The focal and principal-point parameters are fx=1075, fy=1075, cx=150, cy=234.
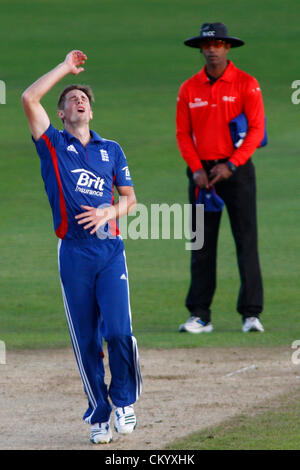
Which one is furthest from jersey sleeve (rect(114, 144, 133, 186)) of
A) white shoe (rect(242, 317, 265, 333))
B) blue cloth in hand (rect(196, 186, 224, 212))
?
white shoe (rect(242, 317, 265, 333))

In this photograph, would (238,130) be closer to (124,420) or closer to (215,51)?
(215,51)

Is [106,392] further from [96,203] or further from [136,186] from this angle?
[136,186]

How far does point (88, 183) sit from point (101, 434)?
4.89ft

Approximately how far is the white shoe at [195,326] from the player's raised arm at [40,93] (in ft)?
12.2

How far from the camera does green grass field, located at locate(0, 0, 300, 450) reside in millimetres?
10500

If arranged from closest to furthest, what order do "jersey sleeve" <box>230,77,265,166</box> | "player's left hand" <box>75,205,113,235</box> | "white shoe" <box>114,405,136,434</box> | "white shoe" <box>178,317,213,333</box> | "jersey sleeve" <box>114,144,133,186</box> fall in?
1. "player's left hand" <box>75,205,113,235</box>
2. "white shoe" <box>114,405,136,434</box>
3. "jersey sleeve" <box>114,144,133,186</box>
4. "jersey sleeve" <box>230,77,265,166</box>
5. "white shoe" <box>178,317,213,333</box>

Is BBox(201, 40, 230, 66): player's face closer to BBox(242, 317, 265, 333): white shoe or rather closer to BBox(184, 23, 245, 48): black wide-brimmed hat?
BBox(184, 23, 245, 48): black wide-brimmed hat

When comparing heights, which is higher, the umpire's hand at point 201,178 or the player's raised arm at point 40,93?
the player's raised arm at point 40,93

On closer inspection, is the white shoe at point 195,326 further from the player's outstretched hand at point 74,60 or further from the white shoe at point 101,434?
the player's outstretched hand at point 74,60

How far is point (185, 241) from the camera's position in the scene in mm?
14289

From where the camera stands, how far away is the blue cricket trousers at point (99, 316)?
20.8 feet

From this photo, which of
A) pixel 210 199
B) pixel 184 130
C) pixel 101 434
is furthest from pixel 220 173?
pixel 101 434

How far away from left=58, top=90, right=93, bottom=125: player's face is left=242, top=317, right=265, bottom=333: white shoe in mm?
3566

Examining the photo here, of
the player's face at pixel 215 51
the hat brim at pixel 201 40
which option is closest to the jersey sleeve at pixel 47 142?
the hat brim at pixel 201 40
